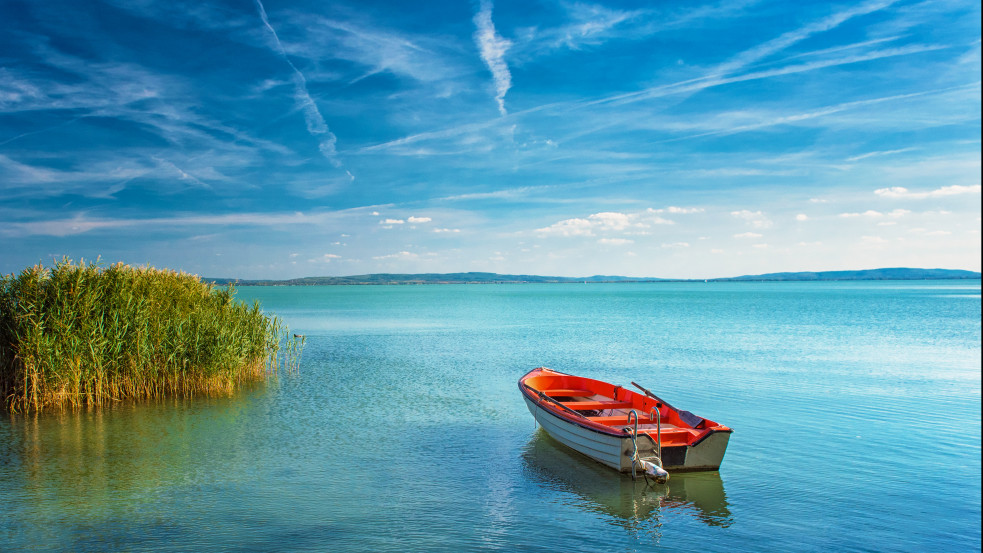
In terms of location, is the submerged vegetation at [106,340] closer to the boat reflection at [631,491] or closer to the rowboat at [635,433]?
the rowboat at [635,433]

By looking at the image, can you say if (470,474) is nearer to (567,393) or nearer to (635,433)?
(635,433)

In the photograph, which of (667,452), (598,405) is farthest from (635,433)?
(598,405)

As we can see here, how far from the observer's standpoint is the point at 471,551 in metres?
8.31

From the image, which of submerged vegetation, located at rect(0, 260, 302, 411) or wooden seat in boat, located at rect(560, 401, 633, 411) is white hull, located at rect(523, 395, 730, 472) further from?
submerged vegetation, located at rect(0, 260, 302, 411)

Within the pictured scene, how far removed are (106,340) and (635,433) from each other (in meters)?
13.7

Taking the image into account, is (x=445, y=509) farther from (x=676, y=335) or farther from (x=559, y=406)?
(x=676, y=335)

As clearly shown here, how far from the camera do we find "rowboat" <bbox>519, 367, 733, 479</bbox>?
1079 cm

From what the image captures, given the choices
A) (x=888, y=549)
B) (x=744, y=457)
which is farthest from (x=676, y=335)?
(x=888, y=549)

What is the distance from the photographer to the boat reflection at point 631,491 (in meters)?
9.58

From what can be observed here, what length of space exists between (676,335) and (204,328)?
30.4 metres

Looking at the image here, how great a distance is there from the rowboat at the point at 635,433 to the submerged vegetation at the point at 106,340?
34.2ft

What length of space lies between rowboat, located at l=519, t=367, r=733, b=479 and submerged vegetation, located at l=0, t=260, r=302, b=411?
10.4 meters

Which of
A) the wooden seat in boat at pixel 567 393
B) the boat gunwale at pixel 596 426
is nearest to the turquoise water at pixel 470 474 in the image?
the boat gunwale at pixel 596 426

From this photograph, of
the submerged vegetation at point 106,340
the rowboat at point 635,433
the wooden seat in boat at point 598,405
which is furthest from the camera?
the submerged vegetation at point 106,340
